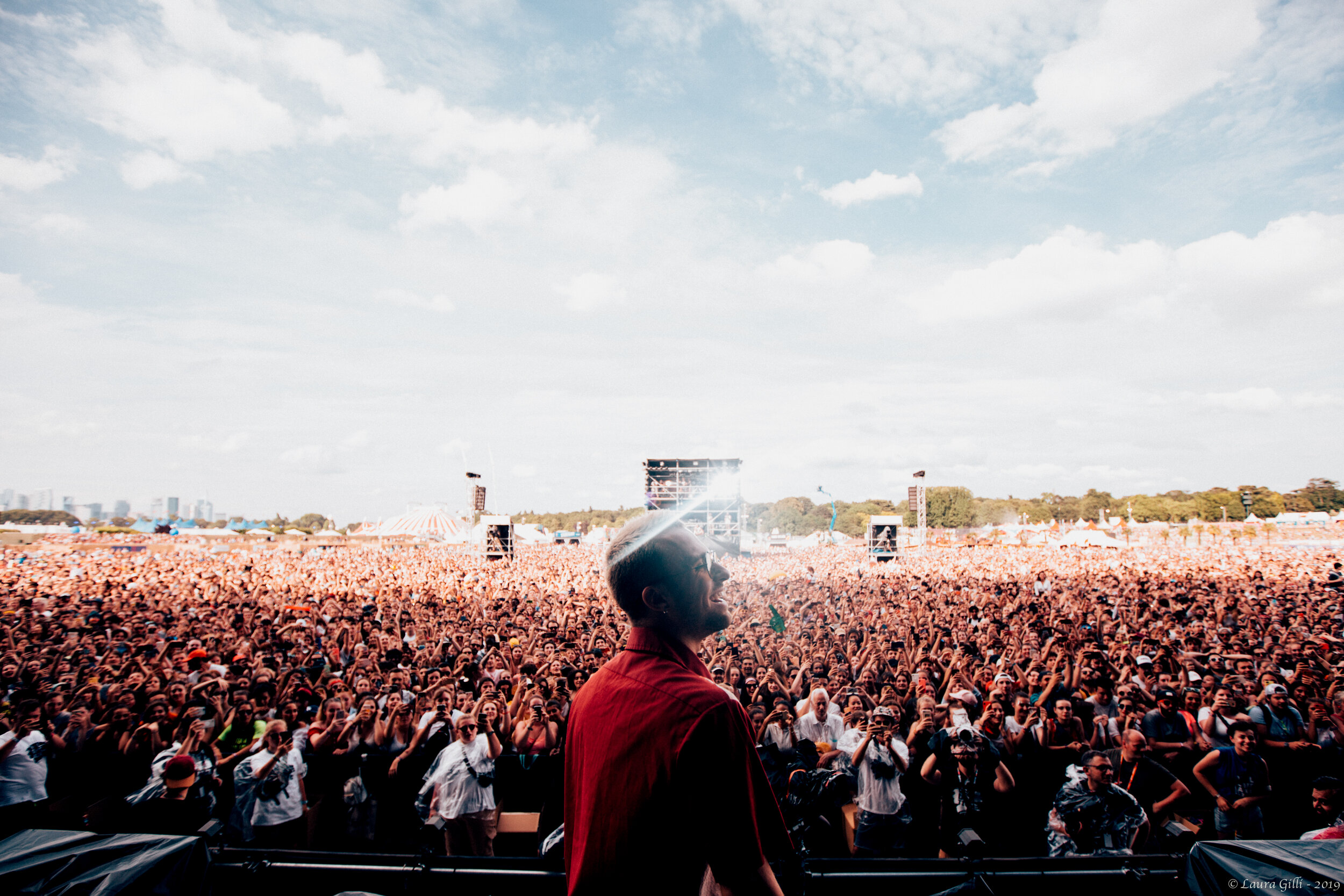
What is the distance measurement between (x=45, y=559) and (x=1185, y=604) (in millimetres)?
37643

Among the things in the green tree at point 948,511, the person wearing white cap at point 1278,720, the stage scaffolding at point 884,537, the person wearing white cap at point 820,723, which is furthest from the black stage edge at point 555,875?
the green tree at point 948,511

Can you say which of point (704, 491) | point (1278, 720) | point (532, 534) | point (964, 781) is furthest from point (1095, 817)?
point (532, 534)

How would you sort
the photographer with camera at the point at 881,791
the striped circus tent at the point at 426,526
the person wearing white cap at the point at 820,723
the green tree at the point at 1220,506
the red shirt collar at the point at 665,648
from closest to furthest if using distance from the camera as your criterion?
the red shirt collar at the point at 665,648, the photographer with camera at the point at 881,791, the person wearing white cap at the point at 820,723, the striped circus tent at the point at 426,526, the green tree at the point at 1220,506

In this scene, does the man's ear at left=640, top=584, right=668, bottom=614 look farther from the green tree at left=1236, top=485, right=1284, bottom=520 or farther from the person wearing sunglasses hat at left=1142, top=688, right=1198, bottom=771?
the green tree at left=1236, top=485, right=1284, bottom=520

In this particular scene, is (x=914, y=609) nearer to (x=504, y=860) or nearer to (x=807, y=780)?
(x=807, y=780)

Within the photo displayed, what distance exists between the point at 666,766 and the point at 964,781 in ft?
14.4

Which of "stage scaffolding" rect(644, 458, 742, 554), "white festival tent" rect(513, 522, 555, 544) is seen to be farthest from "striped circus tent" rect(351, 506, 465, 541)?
"stage scaffolding" rect(644, 458, 742, 554)

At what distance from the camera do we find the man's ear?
1323mm

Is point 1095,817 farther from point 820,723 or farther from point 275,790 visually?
point 275,790

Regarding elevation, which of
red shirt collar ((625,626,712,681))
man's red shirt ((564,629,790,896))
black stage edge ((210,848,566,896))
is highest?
red shirt collar ((625,626,712,681))

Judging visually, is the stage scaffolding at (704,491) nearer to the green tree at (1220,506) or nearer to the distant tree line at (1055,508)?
the distant tree line at (1055,508)

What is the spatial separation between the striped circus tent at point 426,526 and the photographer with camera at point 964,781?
45.5 meters

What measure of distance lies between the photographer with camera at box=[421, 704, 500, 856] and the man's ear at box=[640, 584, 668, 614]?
182 inches

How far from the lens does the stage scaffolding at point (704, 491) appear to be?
1136 inches
